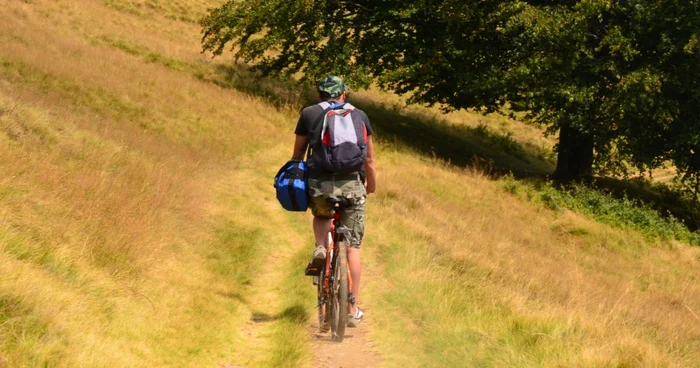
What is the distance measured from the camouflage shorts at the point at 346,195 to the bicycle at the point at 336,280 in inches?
2.0

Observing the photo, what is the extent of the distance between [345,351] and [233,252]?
115 inches

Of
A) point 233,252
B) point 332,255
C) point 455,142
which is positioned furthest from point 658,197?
point 332,255

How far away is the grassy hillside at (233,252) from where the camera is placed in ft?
19.2

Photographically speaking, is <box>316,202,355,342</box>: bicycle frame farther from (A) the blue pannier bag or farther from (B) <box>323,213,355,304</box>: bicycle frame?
(A) the blue pannier bag

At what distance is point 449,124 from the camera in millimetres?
30094

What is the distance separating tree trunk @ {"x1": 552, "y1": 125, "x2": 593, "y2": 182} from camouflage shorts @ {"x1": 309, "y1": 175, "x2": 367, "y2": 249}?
16.2m

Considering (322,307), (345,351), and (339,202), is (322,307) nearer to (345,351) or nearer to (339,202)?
(345,351)

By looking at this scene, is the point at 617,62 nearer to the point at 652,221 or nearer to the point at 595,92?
the point at 595,92

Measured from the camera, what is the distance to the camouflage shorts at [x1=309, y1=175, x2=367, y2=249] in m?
6.35

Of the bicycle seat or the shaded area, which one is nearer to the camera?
the bicycle seat

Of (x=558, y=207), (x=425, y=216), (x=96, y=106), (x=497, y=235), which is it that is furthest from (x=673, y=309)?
(x=96, y=106)

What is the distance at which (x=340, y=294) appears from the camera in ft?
21.3

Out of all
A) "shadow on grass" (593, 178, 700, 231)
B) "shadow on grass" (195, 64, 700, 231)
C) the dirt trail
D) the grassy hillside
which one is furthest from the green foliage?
the dirt trail

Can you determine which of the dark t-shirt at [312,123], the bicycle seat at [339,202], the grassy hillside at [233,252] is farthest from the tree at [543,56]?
the bicycle seat at [339,202]
